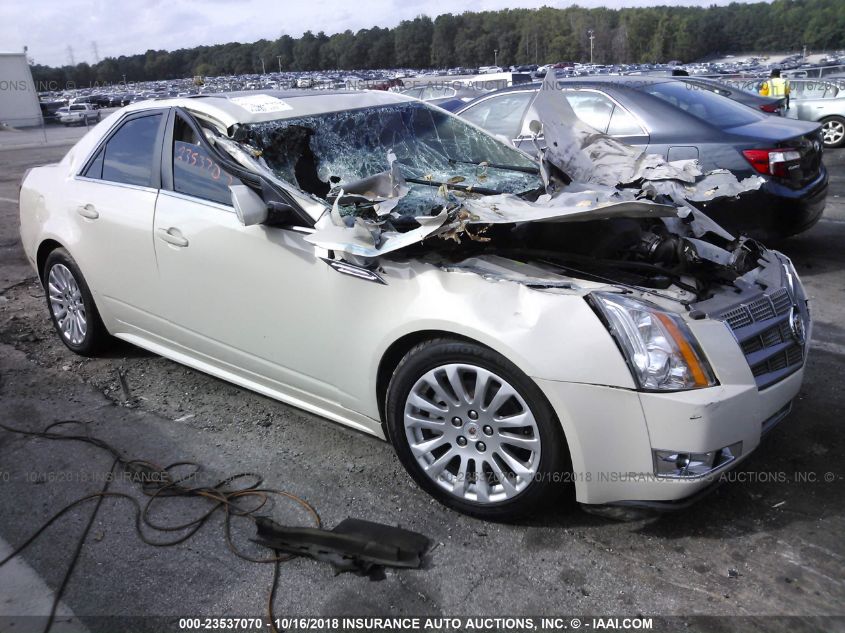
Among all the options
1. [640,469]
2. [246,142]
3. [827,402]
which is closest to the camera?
[640,469]

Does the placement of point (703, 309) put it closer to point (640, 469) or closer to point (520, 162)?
point (640, 469)

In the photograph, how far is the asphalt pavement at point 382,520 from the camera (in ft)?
8.35

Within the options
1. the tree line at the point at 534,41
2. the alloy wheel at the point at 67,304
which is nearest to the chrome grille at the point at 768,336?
the alloy wheel at the point at 67,304

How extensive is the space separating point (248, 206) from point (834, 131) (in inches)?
561

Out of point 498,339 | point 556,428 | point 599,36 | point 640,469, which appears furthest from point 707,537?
point 599,36

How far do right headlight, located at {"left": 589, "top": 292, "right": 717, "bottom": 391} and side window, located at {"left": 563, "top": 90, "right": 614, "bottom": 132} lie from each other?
4.18m

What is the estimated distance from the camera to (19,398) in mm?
4355

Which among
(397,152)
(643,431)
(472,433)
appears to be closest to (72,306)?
(397,152)

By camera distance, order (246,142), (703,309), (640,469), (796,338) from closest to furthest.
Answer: (640,469) < (703,309) < (796,338) < (246,142)

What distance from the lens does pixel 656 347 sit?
2.56 metres

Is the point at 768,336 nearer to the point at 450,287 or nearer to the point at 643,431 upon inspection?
the point at 643,431

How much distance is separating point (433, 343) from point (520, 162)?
1898mm

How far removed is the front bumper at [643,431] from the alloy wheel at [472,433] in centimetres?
18

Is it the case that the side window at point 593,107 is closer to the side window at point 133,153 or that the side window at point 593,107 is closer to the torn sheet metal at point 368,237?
the side window at point 133,153
